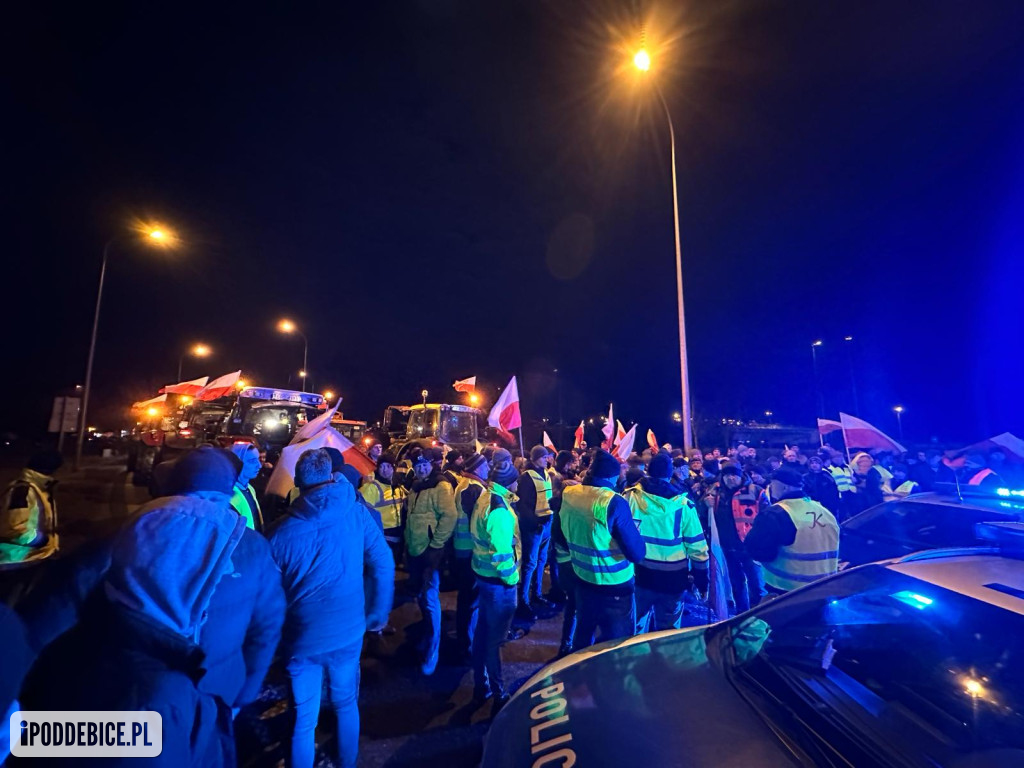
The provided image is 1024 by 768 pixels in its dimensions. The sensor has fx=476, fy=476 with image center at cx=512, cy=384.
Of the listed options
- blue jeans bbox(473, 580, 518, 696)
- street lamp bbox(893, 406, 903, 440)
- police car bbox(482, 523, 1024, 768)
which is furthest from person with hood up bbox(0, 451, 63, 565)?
street lamp bbox(893, 406, 903, 440)

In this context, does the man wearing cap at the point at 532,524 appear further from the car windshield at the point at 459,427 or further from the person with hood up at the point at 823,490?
the car windshield at the point at 459,427

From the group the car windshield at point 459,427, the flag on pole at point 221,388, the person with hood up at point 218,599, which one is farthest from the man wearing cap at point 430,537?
the flag on pole at point 221,388

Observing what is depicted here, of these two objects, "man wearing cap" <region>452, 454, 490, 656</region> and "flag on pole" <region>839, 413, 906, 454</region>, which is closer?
"man wearing cap" <region>452, 454, 490, 656</region>

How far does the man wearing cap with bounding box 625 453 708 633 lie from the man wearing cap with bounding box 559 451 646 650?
0.33m

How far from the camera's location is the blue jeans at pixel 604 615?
3.79 m

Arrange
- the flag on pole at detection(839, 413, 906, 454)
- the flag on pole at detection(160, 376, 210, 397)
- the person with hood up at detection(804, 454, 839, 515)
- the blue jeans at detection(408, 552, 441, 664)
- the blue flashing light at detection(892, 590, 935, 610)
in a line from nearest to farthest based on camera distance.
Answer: the blue flashing light at detection(892, 590, 935, 610) → the blue jeans at detection(408, 552, 441, 664) → the person with hood up at detection(804, 454, 839, 515) → the flag on pole at detection(839, 413, 906, 454) → the flag on pole at detection(160, 376, 210, 397)

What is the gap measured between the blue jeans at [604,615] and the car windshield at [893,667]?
1.17 m

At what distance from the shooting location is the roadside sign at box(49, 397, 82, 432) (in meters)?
19.4

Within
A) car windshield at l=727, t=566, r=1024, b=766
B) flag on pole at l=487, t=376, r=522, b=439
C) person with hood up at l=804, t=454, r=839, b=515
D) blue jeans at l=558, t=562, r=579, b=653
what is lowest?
blue jeans at l=558, t=562, r=579, b=653

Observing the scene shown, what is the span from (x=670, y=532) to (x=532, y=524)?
2.51 metres

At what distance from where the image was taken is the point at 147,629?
1.58 metres

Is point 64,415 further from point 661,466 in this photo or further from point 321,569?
point 661,466

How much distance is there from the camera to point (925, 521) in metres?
4.72

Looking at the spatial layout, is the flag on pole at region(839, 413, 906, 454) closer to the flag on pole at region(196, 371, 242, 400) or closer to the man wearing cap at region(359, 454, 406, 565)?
the man wearing cap at region(359, 454, 406, 565)
